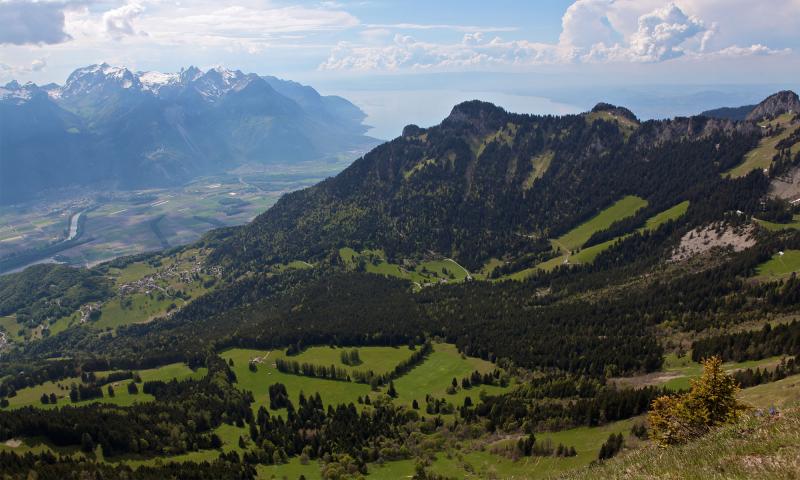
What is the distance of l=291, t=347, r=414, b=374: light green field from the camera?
17212cm

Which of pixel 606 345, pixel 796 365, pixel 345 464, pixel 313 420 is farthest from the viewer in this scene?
pixel 606 345

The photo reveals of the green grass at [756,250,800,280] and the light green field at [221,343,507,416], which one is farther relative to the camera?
the green grass at [756,250,800,280]

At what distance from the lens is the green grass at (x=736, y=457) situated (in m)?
28.1

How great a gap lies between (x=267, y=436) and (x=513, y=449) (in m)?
62.2

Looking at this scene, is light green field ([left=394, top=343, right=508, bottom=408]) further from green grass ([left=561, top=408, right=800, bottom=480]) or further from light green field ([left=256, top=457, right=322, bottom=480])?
green grass ([left=561, top=408, right=800, bottom=480])

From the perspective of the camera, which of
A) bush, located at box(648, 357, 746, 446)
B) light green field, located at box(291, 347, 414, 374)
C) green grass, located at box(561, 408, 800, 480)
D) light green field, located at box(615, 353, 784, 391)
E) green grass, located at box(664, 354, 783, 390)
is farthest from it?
light green field, located at box(291, 347, 414, 374)

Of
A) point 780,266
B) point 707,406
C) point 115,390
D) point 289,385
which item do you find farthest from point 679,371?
point 115,390

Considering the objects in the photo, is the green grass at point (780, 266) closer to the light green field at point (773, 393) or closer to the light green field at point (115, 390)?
the light green field at point (773, 393)

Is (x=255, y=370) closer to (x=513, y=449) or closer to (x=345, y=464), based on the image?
(x=345, y=464)

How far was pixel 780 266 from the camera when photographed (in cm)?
15400

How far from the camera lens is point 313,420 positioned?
133 metres

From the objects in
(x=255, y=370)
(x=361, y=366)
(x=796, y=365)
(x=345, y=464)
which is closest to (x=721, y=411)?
(x=796, y=365)

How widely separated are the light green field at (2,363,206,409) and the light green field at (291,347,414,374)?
39129mm

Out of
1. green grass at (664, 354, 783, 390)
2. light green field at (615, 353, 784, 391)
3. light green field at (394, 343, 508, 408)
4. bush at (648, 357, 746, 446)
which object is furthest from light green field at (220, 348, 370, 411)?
bush at (648, 357, 746, 446)
